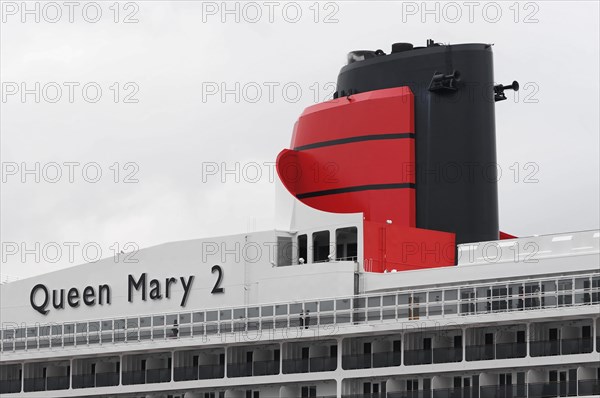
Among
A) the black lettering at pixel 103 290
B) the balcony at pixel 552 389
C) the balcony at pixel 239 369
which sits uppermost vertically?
the black lettering at pixel 103 290

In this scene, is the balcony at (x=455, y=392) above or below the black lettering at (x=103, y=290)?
below

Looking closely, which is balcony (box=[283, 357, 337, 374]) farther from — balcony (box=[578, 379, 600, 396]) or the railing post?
balcony (box=[578, 379, 600, 396])

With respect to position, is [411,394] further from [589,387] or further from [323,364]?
[589,387]

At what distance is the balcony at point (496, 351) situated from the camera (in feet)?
202

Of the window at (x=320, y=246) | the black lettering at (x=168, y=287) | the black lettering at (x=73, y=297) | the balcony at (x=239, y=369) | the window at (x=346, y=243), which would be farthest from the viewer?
the black lettering at (x=73, y=297)

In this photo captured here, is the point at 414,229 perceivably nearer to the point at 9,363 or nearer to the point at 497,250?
the point at 497,250

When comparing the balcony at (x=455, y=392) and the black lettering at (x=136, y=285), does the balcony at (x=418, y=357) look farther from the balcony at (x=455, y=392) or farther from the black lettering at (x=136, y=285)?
the black lettering at (x=136, y=285)

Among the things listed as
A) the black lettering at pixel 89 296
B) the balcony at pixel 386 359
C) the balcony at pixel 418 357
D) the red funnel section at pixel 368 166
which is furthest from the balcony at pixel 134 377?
the balcony at pixel 418 357

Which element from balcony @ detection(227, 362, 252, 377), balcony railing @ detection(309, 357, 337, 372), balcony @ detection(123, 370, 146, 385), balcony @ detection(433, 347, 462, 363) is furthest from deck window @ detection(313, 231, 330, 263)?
balcony @ detection(123, 370, 146, 385)

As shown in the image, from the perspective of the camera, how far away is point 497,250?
64.6 m

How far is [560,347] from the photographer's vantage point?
60.3 metres

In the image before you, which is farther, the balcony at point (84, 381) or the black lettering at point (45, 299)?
the black lettering at point (45, 299)

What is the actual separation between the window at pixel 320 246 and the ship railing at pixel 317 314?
116 inches

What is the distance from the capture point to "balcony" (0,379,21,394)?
76375 mm
